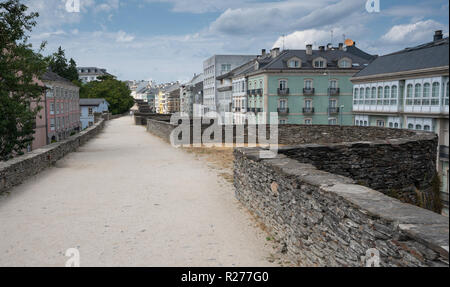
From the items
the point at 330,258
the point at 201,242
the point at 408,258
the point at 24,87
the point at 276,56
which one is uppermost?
the point at 276,56

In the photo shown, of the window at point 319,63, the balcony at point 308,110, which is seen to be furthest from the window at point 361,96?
the window at point 319,63

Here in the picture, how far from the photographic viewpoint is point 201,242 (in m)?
6.70

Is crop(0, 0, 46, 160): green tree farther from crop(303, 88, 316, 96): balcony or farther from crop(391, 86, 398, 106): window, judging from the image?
crop(303, 88, 316, 96): balcony

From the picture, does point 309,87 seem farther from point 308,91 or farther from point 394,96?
point 394,96

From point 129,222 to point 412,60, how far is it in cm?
3367

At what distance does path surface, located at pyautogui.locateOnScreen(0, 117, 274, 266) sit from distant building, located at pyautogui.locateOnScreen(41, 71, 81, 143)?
3192 cm

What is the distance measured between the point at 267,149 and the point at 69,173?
8.30 meters

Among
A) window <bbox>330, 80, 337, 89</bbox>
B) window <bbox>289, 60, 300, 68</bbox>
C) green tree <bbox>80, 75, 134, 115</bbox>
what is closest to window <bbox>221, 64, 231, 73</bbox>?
green tree <bbox>80, 75, 134, 115</bbox>

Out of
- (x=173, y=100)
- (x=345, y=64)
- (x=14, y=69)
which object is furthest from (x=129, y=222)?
(x=173, y=100)

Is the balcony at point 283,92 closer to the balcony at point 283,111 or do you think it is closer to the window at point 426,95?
the balcony at point 283,111

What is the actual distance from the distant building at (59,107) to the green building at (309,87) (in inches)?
1020

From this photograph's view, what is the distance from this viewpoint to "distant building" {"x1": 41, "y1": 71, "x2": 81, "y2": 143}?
148 feet
